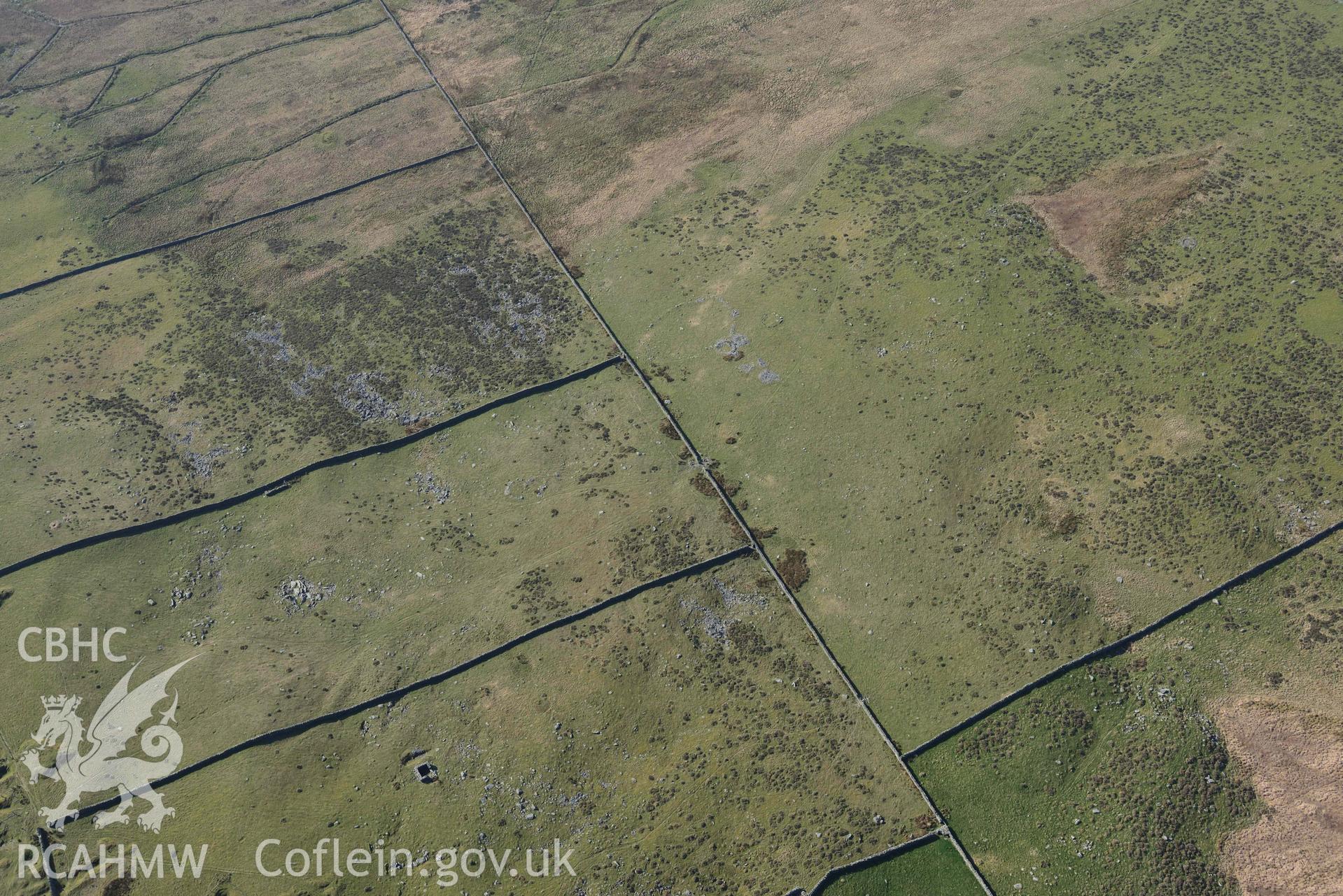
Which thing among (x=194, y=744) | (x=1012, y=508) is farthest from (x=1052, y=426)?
(x=194, y=744)

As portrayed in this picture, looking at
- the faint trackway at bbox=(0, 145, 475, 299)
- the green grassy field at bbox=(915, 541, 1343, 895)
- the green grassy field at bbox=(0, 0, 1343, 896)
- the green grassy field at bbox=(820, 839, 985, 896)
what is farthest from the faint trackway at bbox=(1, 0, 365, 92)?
the green grassy field at bbox=(820, 839, 985, 896)

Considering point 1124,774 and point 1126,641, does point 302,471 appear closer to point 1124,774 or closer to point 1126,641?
point 1126,641

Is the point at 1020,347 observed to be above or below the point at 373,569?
below

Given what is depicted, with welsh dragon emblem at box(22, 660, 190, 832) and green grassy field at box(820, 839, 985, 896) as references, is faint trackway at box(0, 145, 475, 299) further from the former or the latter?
green grassy field at box(820, 839, 985, 896)

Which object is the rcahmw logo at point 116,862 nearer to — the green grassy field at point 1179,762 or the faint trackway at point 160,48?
the green grassy field at point 1179,762

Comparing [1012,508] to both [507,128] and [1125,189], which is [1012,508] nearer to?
[1125,189]

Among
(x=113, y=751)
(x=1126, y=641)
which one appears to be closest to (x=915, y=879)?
(x=1126, y=641)
